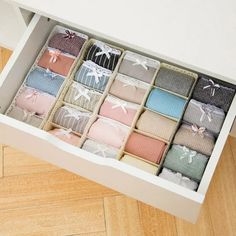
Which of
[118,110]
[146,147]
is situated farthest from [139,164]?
[118,110]

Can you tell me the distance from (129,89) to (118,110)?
0.21 ft

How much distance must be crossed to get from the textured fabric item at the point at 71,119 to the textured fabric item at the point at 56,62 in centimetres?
11

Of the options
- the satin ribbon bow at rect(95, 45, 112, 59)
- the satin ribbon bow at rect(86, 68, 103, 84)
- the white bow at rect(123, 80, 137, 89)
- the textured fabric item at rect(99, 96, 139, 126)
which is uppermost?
the satin ribbon bow at rect(95, 45, 112, 59)

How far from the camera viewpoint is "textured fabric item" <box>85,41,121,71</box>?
1073 mm

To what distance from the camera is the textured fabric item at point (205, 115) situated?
996 mm

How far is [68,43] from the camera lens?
1090mm

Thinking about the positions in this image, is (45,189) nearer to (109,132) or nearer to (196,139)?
(109,132)

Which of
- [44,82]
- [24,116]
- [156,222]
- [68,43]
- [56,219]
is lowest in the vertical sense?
[56,219]

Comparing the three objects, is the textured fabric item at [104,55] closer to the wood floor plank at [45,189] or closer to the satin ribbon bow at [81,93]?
the satin ribbon bow at [81,93]

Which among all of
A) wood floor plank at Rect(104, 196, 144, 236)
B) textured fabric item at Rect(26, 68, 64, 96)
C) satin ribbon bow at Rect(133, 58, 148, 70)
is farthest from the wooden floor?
satin ribbon bow at Rect(133, 58, 148, 70)

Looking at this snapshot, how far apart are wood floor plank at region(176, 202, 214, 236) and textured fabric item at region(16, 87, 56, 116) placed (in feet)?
1.57

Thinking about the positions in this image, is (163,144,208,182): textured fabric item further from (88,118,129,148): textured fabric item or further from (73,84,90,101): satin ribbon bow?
(73,84,90,101): satin ribbon bow

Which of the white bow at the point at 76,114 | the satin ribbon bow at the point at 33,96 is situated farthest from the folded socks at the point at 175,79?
the satin ribbon bow at the point at 33,96

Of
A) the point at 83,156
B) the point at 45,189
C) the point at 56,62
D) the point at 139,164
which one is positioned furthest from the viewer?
the point at 45,189
